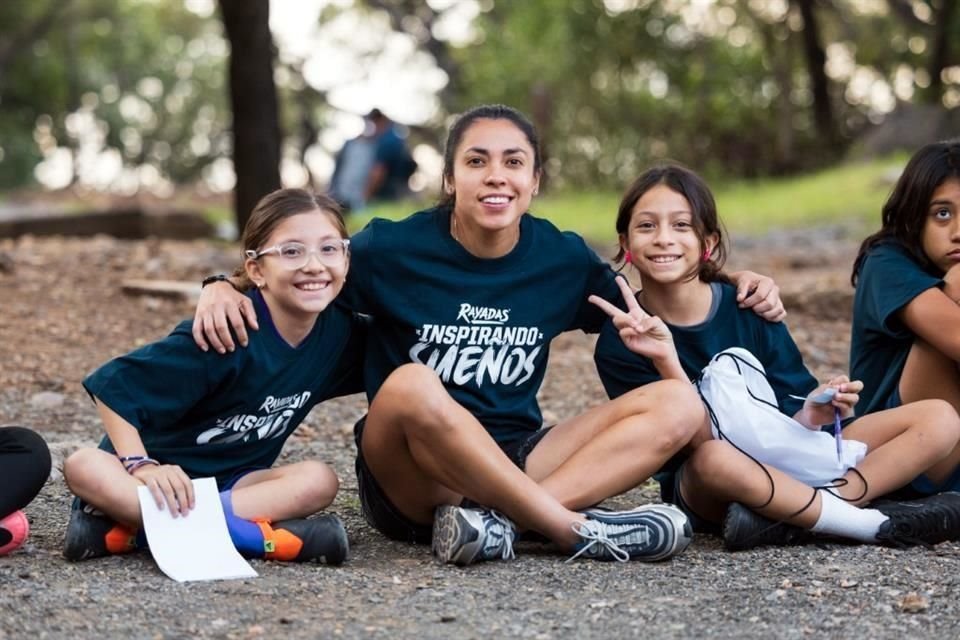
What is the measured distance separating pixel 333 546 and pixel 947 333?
68.4 inches

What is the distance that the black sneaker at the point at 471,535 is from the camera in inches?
138

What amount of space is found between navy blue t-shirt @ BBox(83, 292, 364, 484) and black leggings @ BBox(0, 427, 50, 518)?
0.52 ft

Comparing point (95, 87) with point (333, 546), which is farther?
point (95, 87)

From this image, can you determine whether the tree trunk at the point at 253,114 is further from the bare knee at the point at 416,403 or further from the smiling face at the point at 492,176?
the bare knee at the point at 416,403

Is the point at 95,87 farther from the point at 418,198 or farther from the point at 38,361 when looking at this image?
the point at 38,361

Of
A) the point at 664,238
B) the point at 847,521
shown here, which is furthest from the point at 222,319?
the point at 847,521

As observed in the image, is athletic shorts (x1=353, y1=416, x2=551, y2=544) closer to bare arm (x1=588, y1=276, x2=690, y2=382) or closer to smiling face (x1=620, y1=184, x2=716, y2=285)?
bare arm (x1=588, y1=276, x2=690, y2=382)

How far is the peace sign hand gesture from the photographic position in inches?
148

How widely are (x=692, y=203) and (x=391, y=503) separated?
115 cm

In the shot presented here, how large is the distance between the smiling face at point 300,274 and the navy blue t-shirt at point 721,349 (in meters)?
0.79

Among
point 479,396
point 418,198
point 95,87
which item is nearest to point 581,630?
point 479,396

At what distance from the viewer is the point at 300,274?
3.70 meters

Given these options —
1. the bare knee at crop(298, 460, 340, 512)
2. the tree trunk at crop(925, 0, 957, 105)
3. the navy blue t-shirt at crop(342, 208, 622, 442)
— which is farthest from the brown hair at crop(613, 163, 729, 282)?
the tree trunk at crop(925, 0, 957, 105)

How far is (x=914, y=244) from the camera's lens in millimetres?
4156
